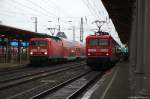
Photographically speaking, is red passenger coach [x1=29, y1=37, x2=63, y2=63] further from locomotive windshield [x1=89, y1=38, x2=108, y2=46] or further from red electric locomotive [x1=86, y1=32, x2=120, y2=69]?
locomotive windshield [x1=89, y1=38, x2=108, y2=46]

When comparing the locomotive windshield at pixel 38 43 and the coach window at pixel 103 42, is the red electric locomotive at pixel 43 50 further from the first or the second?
the coach window at pixel 103 42

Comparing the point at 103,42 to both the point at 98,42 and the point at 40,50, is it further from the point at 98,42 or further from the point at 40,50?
the point at 40,50

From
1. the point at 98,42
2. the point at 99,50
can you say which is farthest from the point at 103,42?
the point at 99,50

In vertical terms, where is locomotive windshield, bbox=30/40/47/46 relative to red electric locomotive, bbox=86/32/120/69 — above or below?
above

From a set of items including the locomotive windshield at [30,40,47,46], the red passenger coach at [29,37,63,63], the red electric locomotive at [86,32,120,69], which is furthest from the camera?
the locomotive windshield at [30,40,47,46]

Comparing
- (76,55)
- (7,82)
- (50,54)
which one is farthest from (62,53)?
(7,82)

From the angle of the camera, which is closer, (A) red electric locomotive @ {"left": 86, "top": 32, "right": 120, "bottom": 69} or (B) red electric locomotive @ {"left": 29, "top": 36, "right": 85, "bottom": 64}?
(A) red electric locomotive @ {"left": 86, "top": 32, "right": 120, "bottom": 69}

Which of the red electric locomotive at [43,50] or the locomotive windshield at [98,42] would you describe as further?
the red electric locomotive at [43,50]

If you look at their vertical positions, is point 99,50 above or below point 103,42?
below

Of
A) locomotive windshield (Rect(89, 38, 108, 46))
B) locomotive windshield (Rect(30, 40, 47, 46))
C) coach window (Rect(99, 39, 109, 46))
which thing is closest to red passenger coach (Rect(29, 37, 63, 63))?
locomotive windshield (Rect(30, 40, 47, 46))

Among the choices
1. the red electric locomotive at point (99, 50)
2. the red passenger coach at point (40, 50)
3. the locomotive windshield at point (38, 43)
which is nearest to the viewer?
the red electric locomotive at point (99, 50)

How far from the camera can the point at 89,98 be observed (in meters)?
15.3

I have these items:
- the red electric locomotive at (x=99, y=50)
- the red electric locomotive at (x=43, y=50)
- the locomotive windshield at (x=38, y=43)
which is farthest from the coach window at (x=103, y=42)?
the locomotive windshield at (x=38, y=43)

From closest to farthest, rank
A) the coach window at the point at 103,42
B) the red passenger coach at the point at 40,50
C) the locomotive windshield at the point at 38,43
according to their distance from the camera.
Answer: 1. the coach window at the point at 103,42
2. the red passenger coach at the point at 40,50
3. the locomotive windshield at the point at 38,43
